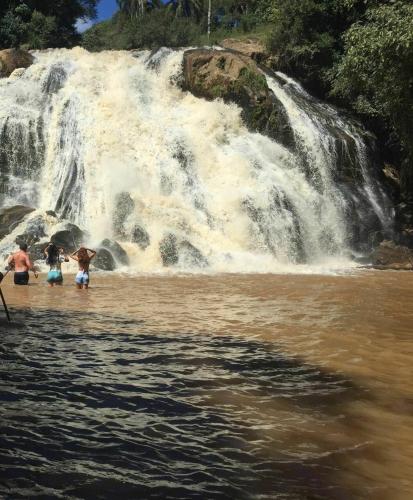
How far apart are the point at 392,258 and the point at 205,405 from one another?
659 inches

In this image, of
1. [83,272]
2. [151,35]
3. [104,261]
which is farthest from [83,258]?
[151,35]

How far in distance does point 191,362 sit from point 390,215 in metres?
20.3

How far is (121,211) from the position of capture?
68.1 feet

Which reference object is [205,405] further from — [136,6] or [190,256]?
[136,6]

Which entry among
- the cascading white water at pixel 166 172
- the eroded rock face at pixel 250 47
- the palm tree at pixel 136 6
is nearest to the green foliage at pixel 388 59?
the cascading white water at pixel 166 172

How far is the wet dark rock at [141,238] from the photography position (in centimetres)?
1914

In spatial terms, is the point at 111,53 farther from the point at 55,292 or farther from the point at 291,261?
the point at 55,292

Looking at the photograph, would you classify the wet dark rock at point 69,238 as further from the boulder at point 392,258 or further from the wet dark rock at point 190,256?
the boulder at point 392,258

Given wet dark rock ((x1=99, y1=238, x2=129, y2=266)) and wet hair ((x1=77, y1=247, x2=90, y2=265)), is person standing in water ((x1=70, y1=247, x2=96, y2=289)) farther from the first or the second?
wet dark rock ((x1=99, y1=238, x2=129, y2=266))

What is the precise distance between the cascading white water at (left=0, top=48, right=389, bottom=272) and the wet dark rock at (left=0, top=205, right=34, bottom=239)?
0.28m

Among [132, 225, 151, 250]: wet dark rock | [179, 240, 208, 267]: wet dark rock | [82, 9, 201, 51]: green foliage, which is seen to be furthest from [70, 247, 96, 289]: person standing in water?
[82, 9, 201, 51]: green foliage

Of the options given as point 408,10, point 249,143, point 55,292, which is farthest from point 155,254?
point 408,10

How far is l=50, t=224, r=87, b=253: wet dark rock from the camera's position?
1825 centimetres

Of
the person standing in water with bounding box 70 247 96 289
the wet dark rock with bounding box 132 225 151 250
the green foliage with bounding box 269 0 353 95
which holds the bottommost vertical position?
the person standing in water with bounding box 70 247 96 289
